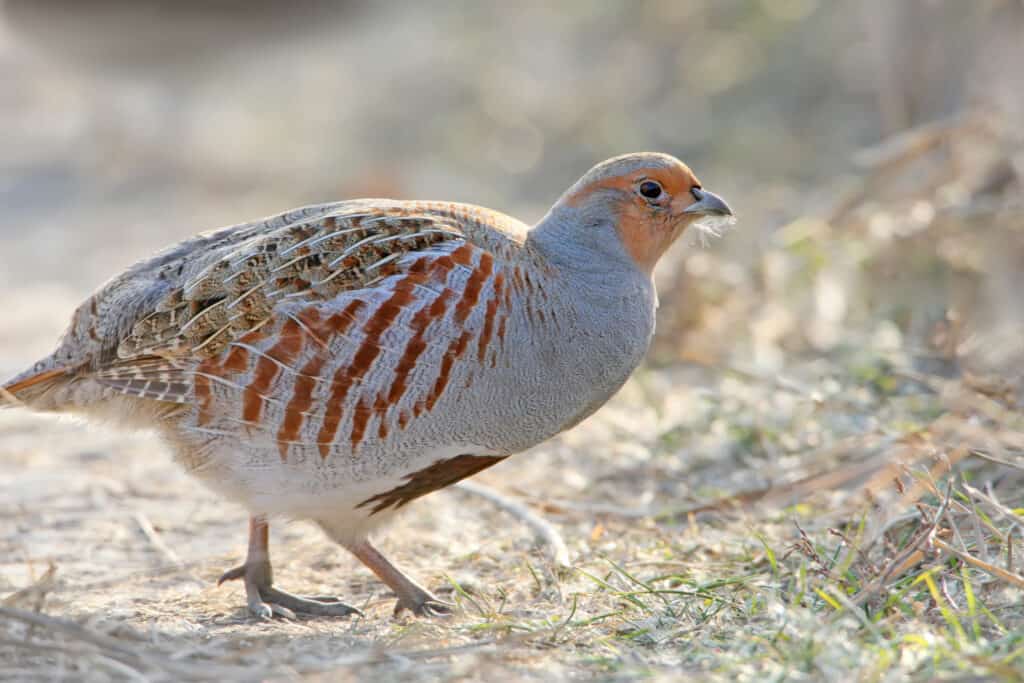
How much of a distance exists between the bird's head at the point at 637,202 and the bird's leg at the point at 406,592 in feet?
3.51

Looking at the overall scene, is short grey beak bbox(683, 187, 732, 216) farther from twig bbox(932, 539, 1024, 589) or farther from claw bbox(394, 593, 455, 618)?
claw bbox(394, 593, 455, 618)

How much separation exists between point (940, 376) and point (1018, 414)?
1.93 ft

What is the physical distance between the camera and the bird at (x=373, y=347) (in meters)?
2.97

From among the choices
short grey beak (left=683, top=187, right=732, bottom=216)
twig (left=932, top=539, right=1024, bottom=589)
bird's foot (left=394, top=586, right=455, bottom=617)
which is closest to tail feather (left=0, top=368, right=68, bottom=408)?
bird's foot (left=394, top=586, right=455, bottom=617)

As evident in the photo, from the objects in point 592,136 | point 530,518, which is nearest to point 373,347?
point 530,518

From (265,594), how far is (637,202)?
1544mm

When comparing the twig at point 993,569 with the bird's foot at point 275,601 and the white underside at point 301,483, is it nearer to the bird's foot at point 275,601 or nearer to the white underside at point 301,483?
the white underside at point 301,483

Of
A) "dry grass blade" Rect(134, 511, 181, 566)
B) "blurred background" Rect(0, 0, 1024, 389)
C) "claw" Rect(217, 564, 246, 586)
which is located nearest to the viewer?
"claw" Rect(217, 564, 246, 586)

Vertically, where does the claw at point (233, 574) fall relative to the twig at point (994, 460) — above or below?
below

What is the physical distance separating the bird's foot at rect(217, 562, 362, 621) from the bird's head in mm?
1250

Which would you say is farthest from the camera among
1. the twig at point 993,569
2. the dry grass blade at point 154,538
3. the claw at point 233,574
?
the dry grass blade at point 154,538

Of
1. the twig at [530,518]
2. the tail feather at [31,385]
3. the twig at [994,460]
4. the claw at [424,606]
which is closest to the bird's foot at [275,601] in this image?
the claw at [424,606]

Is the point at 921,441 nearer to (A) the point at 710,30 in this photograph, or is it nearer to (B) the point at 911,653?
(B) the point at 911,653

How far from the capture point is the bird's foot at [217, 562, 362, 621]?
130 inches
